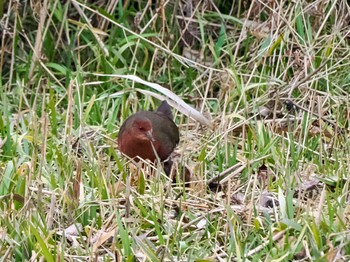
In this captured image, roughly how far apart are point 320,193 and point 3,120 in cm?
180

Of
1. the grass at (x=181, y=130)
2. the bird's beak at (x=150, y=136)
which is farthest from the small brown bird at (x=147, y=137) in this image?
the grass at (x=181, y=130)

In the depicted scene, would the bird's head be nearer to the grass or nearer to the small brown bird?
the small brown bird

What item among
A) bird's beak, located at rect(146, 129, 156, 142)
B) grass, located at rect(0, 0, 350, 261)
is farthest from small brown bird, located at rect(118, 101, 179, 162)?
grass, located at rect(0, 0, 350, 261)

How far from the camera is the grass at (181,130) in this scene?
11.2 ft

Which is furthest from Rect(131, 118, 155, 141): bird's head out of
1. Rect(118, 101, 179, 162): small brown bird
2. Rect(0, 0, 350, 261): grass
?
Rect(0, 0, 350, 261): grass

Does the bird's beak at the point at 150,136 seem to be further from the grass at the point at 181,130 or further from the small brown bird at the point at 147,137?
the grass at the point at 181,130

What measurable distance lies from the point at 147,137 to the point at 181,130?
0.49 meters

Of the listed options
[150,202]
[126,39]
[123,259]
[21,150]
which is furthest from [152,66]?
[123,259]

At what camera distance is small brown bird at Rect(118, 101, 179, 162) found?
433 centimetres

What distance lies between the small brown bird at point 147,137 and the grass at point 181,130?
0.34 feet

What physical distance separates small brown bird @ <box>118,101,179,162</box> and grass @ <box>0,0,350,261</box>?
102 mm

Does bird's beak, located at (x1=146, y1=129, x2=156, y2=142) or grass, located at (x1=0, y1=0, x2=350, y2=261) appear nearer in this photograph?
grass, located at (x1=0, y1=0, x2=350, y2=261)

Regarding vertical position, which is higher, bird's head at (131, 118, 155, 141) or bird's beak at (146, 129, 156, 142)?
bird's head at (131, 118, 155, 141)

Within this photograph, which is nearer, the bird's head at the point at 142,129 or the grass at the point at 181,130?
the grass at the point at 181,130
